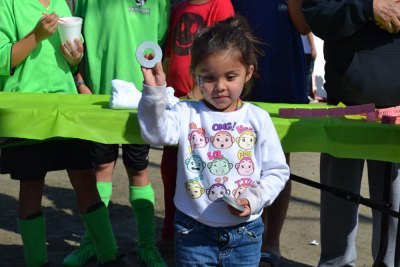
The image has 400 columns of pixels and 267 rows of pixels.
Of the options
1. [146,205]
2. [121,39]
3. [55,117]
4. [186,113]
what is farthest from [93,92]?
[186,113]

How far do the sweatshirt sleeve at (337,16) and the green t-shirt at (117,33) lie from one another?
33.0 inches

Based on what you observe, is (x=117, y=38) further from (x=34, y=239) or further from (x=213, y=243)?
(x=213, y=243)

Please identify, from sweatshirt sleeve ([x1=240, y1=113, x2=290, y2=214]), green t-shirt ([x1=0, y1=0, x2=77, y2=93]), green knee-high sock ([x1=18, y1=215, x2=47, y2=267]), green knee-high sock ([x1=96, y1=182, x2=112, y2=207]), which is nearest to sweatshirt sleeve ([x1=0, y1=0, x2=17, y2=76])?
green t-shirt ([x1=0, y1=0, x2=77, y2=93])

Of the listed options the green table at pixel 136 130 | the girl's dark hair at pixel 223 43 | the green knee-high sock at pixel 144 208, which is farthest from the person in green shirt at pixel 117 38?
the girl's dark hair at pixel 223 43

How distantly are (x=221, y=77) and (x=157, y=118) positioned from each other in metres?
0.25

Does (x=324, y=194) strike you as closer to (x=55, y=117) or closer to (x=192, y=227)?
(x=192, y=227)

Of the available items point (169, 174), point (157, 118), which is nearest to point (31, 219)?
point (169, 174)

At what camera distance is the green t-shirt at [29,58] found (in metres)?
3.39

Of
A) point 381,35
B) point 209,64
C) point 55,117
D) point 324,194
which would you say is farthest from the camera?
point 324,194

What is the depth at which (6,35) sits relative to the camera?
3400 mm

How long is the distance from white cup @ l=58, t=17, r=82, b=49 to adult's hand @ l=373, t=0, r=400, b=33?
49.7 inches

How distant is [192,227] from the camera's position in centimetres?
267

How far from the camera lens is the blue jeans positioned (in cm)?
266

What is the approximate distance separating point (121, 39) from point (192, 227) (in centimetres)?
134
